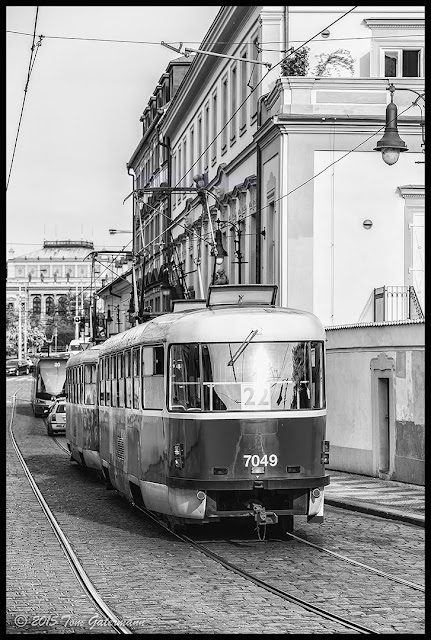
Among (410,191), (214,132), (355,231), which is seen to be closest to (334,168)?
(355,231)

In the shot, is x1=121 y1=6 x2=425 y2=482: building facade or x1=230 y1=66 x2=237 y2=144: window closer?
x1=121 y1=6 x2=425 y2=482: building facade

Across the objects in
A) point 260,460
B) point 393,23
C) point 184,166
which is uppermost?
point 393,23

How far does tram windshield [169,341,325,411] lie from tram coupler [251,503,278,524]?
44.0 inches

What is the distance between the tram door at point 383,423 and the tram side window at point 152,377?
27.3 ft

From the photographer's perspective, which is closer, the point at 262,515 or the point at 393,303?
the point at 262,515

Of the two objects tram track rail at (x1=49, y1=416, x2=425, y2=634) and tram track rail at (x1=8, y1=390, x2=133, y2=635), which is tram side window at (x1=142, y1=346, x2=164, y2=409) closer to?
tram track rail at (x1=49, y1=416, x2=425, y2=634)

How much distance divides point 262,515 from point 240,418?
113cm

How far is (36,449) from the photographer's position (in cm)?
3750

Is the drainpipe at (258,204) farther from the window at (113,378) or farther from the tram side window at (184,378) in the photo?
the tram side window at (184,378)

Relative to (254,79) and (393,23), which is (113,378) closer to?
(254,79)

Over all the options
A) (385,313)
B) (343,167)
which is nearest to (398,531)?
(385,313)

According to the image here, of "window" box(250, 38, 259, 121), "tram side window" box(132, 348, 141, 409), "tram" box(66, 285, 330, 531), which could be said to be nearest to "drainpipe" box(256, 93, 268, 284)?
"window" box(250, 38, 259, 121)

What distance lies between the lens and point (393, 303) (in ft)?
96.7

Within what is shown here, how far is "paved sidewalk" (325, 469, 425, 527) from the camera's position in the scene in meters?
17.1
